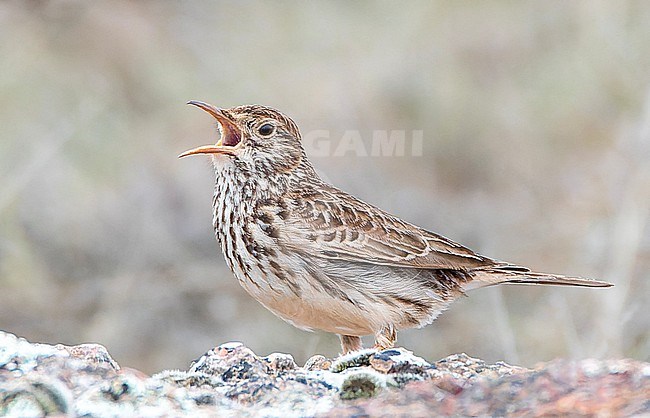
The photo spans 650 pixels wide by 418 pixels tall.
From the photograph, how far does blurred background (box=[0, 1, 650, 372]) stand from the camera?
9.88 metres

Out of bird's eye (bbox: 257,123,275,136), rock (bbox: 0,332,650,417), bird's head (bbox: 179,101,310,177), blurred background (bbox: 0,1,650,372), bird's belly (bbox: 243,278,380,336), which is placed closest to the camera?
rock (bbox: 0,332,650,417)

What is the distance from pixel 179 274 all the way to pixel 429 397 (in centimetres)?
646

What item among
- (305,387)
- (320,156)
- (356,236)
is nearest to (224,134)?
(356,236)

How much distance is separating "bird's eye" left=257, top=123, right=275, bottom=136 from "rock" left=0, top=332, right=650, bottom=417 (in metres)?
1.56

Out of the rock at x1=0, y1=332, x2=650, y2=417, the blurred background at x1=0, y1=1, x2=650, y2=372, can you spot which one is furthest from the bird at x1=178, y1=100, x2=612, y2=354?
the blurred background at x1=0, y1=1, x2=650, y2=372

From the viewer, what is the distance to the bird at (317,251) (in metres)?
5.66

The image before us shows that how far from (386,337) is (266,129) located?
1.22 metres

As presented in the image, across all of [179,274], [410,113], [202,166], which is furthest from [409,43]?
[179,274]

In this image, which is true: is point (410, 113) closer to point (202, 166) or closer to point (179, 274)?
point (202, 166)

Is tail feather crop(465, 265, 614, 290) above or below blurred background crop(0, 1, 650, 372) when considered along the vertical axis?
below

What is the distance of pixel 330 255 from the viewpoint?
5.83 meters

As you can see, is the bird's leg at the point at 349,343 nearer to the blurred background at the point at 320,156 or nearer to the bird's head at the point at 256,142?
the bird's head at the point at 256,142

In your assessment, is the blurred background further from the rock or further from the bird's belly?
the rock

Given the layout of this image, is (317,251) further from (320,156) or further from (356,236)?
(320,156)
